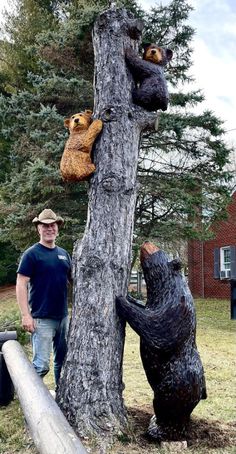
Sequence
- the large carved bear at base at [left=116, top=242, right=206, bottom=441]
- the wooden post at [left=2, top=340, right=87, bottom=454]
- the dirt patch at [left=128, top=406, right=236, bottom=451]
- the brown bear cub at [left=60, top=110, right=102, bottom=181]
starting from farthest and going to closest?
1. the brown bear cub at [left=60, top=110, right=102, bottom=181]
2. the dirt patch at [left=128, top=406, right=236, bottom=451]
3. the large carved bear at base at [left=116, top=242, right=206, bottom=441]
4. the wooden post at [left=2, top=340, right=87, bottom=454]

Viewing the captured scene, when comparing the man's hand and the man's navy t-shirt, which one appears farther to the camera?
the man's navy t-shirt

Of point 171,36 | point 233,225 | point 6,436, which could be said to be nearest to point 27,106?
point 171,36

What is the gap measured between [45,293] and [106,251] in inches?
30.5

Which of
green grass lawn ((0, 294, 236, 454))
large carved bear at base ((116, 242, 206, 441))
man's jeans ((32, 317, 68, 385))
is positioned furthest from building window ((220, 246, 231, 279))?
large carved bear at base ((116, 242, 206, 441))

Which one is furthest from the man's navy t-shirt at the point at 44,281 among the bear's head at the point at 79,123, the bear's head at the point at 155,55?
the bear's head at the point at 155,55

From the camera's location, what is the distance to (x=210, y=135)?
13.2 m

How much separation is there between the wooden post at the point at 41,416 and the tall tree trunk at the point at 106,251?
30 centimetres

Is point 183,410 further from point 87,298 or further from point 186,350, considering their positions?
point 87,298

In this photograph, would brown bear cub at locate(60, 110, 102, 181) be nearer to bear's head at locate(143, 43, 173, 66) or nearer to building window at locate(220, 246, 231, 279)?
bear's head at locate(143, 43, 173, 66)

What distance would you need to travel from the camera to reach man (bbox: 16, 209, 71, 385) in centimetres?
422

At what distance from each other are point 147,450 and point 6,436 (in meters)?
1.19

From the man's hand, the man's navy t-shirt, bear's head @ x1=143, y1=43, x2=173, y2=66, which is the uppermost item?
bear's head @ x1=143, y1=43, x2=173, y2=66

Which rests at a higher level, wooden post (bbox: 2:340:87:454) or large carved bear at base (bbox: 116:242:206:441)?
large carved bear at base (bbox: 116:242:206:441)

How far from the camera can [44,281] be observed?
14.0 feet
